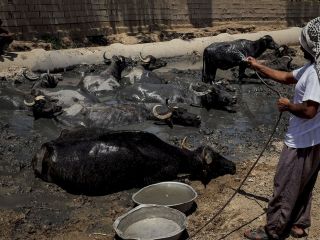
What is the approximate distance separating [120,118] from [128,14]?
34.5 feet

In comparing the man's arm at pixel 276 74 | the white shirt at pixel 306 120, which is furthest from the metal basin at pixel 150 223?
the man's arm at pixel 276 74

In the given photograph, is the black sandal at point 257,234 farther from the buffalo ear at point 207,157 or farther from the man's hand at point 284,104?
the buffalo ear at point 207,157

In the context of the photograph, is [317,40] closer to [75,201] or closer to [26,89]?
[75,201]

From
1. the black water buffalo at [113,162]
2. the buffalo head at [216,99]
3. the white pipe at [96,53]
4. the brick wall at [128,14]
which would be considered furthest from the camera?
the brick wall at [128,14]

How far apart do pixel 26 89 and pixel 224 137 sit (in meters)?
5.51

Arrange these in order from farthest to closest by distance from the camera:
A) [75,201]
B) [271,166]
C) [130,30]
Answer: [130,30] → [271,166] → [75,201]

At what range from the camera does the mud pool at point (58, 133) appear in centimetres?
503

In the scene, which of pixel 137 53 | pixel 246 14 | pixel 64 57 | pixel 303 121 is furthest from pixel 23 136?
pixel 246 14

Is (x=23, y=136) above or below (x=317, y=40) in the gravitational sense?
below

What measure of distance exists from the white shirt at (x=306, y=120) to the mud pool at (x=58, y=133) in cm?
214

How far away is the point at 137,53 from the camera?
51.6 ft

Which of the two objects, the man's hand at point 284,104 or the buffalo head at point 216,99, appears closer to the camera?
the man's hand at point 284,104

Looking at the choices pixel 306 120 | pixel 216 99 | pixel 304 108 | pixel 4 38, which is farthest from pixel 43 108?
pixel 304 108

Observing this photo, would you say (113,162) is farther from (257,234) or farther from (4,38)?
(4,38)
